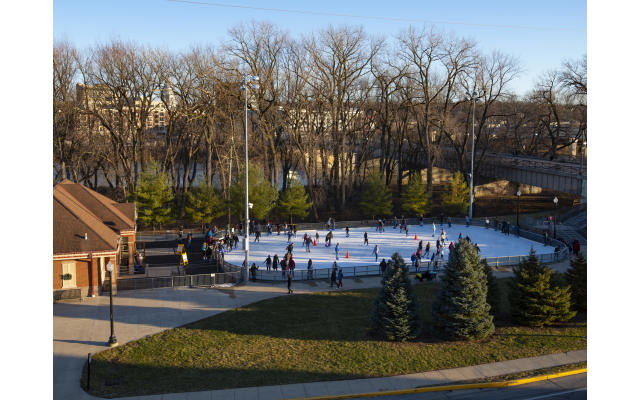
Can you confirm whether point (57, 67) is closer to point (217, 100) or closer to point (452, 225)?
point (217, 100)

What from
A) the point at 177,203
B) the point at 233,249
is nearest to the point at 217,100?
the point at 177,203

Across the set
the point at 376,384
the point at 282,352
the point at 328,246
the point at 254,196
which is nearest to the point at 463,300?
the point at 376,384

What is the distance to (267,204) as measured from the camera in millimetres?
44781

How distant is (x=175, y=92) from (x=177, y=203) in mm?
11803

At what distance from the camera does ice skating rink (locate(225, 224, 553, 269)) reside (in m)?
32.5

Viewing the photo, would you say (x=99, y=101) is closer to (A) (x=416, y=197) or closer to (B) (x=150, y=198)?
(B) (x=150, y=198)

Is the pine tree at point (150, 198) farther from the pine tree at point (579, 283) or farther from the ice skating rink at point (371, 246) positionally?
the pine tree at point (579, 283)

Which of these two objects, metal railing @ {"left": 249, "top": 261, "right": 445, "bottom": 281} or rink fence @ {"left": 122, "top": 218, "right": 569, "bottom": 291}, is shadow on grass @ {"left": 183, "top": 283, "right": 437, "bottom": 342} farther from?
rink fence @ {"left": 122, "top": 218, "right": 569, "bottom": 291}

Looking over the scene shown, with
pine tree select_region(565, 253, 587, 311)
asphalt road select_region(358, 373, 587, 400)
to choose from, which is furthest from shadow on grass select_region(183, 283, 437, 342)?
pine tree select_region(565, 253, 587, 311)

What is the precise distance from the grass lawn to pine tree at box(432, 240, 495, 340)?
48 centimetres

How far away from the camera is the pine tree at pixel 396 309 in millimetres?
18312

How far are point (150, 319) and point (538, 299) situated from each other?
15.9 m

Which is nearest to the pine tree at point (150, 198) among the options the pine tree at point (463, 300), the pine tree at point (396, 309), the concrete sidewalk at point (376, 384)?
the pine tree at point (396, 309)

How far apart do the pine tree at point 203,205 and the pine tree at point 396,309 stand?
1133 inches
